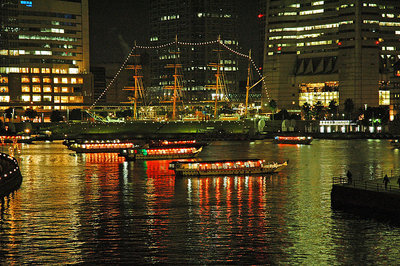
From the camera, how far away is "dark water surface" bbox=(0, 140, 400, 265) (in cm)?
3759

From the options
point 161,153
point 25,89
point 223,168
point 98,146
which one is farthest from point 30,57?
point 223,168

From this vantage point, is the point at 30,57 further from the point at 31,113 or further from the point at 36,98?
the point at 31,113

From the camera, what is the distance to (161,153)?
4080 inches

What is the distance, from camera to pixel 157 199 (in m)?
57.0

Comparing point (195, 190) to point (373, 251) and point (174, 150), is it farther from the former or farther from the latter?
point (174, 150)

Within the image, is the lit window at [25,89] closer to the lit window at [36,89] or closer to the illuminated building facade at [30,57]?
the illuminated building facade at [30,57]

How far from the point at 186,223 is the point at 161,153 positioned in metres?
57.8

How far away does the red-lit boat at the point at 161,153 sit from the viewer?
101938 mm

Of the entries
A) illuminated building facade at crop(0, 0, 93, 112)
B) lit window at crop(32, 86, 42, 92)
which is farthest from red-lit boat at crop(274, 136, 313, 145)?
lit window at crop(32, 86, 42, 92)

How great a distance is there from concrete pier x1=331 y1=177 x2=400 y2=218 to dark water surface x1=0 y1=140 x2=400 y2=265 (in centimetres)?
135

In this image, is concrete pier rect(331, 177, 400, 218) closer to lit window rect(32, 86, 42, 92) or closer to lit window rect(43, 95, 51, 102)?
lit window rect(43, 95, 51, 102)

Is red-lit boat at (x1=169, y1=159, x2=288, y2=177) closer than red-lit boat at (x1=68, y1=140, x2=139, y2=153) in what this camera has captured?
Yes

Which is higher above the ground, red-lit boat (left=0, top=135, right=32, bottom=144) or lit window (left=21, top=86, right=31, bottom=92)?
lit window (left=21, top=86, right=31, bottom=92)

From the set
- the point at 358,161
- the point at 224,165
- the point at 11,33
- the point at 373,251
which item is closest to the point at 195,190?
the point at 224,165
